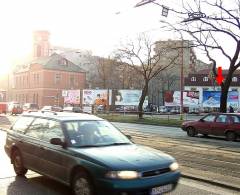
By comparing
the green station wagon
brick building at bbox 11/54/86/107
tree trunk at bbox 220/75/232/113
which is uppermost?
brick building at bbox 11/54/86/107

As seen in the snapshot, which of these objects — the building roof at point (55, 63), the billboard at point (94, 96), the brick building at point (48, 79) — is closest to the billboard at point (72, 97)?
the billboard at point (94, 96)

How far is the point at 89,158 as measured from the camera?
7.18 m

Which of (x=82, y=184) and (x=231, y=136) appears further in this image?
Result: (x=231, y=136)

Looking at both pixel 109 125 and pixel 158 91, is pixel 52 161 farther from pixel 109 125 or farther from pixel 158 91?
pixel 158 91

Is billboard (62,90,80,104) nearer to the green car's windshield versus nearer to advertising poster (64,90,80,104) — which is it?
advertising poster (64,90,80,104)

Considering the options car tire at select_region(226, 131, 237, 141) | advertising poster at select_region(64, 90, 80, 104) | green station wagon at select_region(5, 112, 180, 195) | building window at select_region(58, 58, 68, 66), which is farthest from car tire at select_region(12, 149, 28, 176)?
building window at select_region(58, 58, 68, 66)

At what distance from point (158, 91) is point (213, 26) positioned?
215ft

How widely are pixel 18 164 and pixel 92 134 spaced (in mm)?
2491

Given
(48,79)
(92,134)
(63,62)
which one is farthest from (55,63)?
(92,134)

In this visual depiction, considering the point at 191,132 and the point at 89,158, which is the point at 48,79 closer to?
the point at 191,132

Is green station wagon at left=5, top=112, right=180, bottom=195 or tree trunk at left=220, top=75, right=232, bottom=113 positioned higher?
tree trunk at left=220, top=75, right=232, bottom=113

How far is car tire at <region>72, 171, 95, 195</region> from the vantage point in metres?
7.05

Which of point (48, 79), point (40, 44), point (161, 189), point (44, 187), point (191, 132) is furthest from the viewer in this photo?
point (40, 44)

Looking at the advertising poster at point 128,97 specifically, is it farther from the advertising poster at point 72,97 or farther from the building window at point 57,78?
the building window at point 57,78
